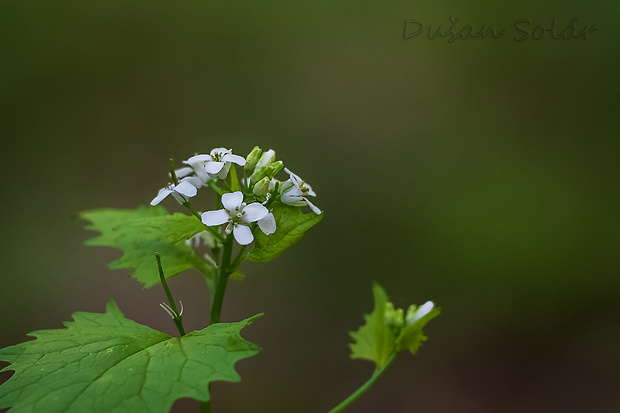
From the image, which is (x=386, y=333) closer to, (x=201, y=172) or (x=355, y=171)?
(x=201, y=172)

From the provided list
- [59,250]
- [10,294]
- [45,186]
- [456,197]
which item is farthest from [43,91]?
[456,197]

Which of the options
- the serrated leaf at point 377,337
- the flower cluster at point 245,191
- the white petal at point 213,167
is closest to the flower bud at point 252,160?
the flower cluster at point 245,191

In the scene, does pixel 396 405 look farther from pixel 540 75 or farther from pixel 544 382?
pixel 540 75

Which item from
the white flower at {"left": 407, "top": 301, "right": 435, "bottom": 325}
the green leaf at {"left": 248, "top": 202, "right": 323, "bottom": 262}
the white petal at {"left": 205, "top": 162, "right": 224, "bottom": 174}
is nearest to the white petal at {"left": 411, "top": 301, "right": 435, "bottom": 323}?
the white flower at {"left": 407, "top": 301, "right": 435, "bottom": 325}

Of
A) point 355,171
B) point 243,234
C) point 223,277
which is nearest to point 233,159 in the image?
point 243,234

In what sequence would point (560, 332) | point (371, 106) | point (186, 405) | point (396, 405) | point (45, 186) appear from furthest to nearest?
point (371, 106) < point (45, 186) < point (560, 332) < point (396, 405) < point (186, 405)

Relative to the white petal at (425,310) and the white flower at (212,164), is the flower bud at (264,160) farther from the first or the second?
the white petal at (425,310)

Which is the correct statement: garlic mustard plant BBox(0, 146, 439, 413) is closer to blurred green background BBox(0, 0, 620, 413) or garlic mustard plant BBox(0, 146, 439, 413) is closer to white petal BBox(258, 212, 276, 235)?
white petal BBox(258, 212, 276, 235)
